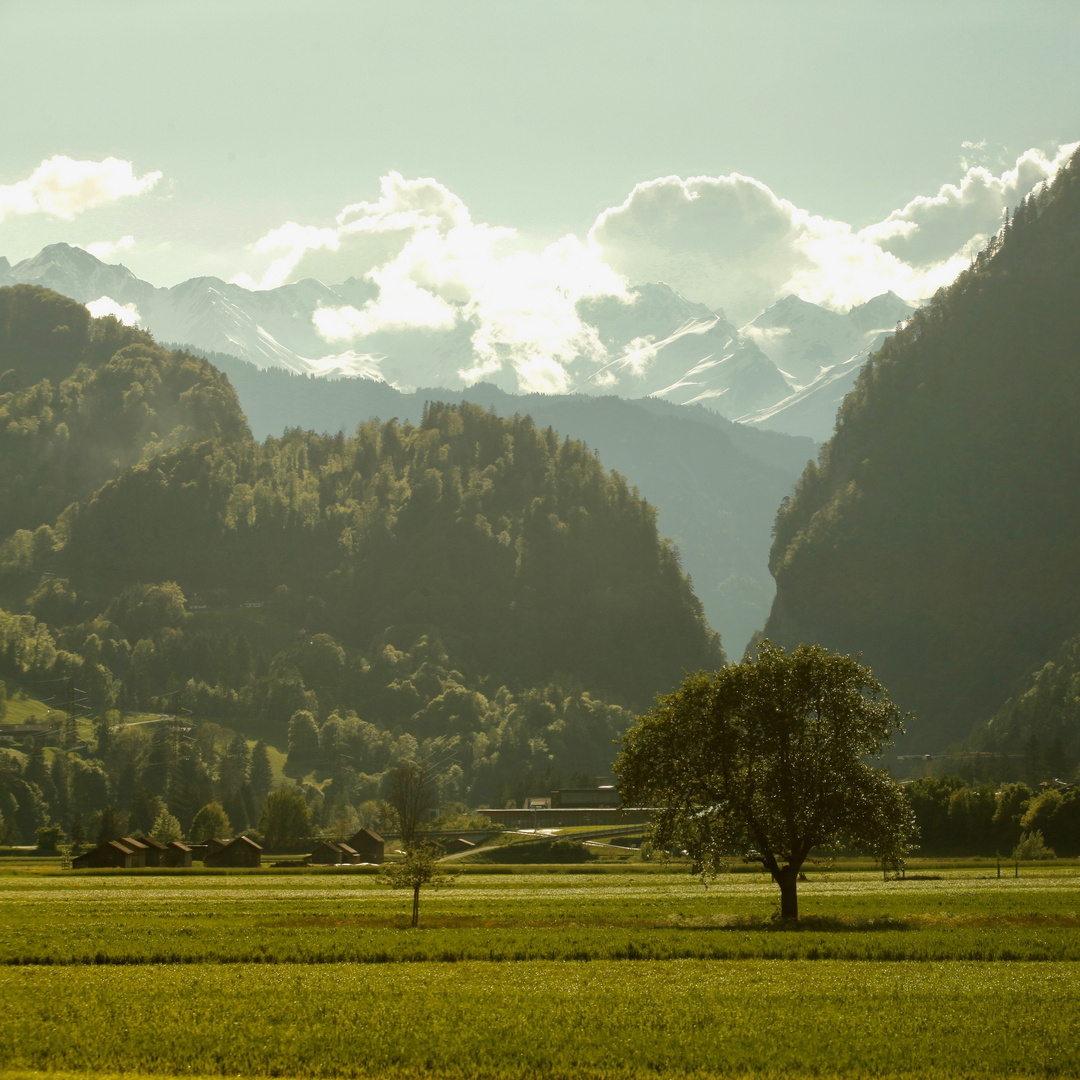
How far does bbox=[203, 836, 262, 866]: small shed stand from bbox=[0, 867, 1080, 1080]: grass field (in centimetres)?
7086

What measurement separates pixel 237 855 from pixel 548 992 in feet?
374

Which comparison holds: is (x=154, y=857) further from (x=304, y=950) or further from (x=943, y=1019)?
(x=943, y=1019)

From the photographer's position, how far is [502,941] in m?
56.7

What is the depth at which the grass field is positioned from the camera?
32750mm

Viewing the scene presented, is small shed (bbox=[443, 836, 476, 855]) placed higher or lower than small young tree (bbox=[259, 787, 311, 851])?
lower

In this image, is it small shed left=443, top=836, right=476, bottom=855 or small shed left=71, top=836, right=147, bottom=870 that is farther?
small shed left=443, top=836, right=476, bottom=855

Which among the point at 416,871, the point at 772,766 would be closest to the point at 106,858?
the point at 416,871

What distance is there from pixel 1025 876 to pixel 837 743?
50.3 meters

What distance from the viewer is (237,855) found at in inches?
5743

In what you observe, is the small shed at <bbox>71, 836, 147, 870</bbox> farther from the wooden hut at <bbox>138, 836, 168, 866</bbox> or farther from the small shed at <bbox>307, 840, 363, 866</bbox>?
the small shed at <bbox>307, 840, 363, 866</bbox>

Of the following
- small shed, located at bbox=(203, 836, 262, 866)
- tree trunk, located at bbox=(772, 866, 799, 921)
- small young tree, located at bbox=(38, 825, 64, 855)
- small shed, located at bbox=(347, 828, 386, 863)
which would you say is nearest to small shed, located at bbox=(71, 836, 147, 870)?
small shed, located at bbox=(203, 836, 262, 866)

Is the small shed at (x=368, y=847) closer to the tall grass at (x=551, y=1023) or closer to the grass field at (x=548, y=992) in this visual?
the grass field at (x=548, y=992)

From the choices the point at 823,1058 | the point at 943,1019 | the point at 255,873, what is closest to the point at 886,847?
the point at 943,1019

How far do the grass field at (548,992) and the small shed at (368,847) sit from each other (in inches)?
3415
